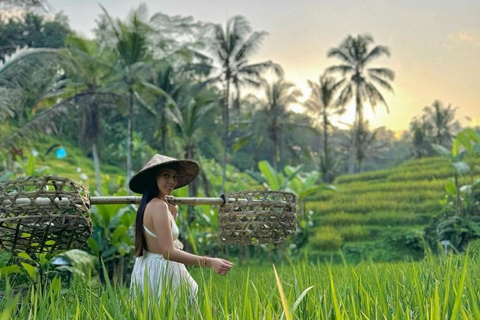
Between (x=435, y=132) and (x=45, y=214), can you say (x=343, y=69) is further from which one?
(x=45, y=214)

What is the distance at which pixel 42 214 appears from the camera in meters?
2.44

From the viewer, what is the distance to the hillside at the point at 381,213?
47.0 ft

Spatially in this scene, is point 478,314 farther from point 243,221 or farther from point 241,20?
point 241,20

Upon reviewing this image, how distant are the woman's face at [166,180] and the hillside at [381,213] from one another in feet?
31.2

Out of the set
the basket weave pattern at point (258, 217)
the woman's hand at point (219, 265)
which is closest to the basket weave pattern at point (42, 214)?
the woman's hand at point (219, 265)

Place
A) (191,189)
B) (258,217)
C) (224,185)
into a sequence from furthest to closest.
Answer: (224,185)
(191,189)
(258,217)

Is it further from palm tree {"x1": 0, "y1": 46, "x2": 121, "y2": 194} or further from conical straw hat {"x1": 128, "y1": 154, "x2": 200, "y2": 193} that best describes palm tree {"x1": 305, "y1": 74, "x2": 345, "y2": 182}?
conical straw hat {"x1": 128, "y1": 154, "x2": 200, "y2": 193}

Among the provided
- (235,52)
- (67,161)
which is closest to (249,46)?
(235,52)

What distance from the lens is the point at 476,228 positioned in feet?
34.2

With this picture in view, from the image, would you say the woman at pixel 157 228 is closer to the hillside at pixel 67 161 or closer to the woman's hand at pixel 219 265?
the woman's hand at pixel 219 265

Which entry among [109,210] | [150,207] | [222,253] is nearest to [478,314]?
[150,207]

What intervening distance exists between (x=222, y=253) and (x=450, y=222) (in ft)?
14.2

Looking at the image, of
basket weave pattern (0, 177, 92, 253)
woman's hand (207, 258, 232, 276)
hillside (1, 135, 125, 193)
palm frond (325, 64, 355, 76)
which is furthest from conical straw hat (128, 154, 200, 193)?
palm frond (325, 64, 355, 76)

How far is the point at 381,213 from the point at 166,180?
15024mm
